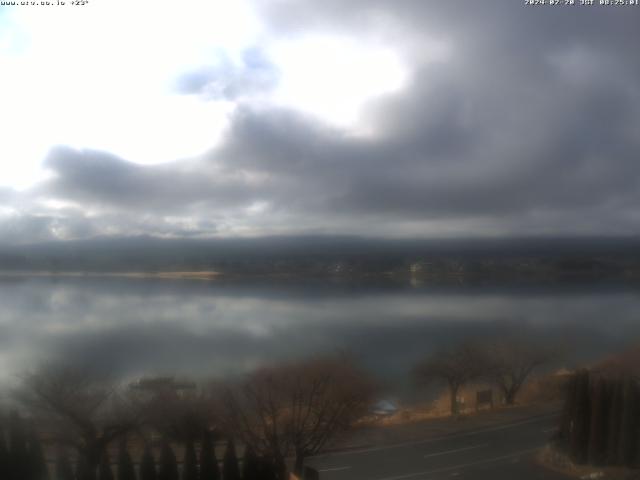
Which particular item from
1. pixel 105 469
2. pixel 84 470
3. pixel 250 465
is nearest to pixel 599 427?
pixel 250 465

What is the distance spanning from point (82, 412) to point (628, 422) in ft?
9.45

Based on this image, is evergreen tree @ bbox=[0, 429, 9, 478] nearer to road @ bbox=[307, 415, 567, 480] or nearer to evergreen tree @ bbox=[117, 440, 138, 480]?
evergreen tree @ bbox=[117, 440, 138, 480]

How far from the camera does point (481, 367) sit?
10.5 feet

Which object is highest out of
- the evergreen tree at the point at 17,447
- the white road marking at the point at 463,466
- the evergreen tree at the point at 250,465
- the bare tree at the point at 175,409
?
the bare tree at the point at 175,409

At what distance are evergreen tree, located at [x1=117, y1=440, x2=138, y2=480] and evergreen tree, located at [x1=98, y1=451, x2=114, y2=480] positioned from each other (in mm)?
49

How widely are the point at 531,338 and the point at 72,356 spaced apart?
9.19 ft

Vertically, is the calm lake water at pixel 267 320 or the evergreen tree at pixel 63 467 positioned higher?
the calm lake water at pixel 267 320

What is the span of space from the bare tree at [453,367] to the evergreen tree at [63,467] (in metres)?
1.92

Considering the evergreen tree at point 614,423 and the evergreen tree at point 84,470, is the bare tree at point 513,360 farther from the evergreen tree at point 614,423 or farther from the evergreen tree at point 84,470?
the evergreen tree at point 84,470

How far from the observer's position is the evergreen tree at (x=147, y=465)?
2672 millimetres

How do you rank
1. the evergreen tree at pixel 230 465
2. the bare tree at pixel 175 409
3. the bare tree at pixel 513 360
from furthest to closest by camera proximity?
the bare tree at pixel 513 360 < the evergreen tree at pixel 230 465 < the bare tree at pixel 175 409

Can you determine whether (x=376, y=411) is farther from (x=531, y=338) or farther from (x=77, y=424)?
(x=77, y=424)

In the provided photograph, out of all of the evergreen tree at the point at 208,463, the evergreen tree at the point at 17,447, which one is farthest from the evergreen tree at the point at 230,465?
the evergreen tree at the point at 17,447

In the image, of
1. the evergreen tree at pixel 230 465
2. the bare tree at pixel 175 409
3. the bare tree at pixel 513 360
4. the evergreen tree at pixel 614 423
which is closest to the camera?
the bare tree at pixel 175 409
